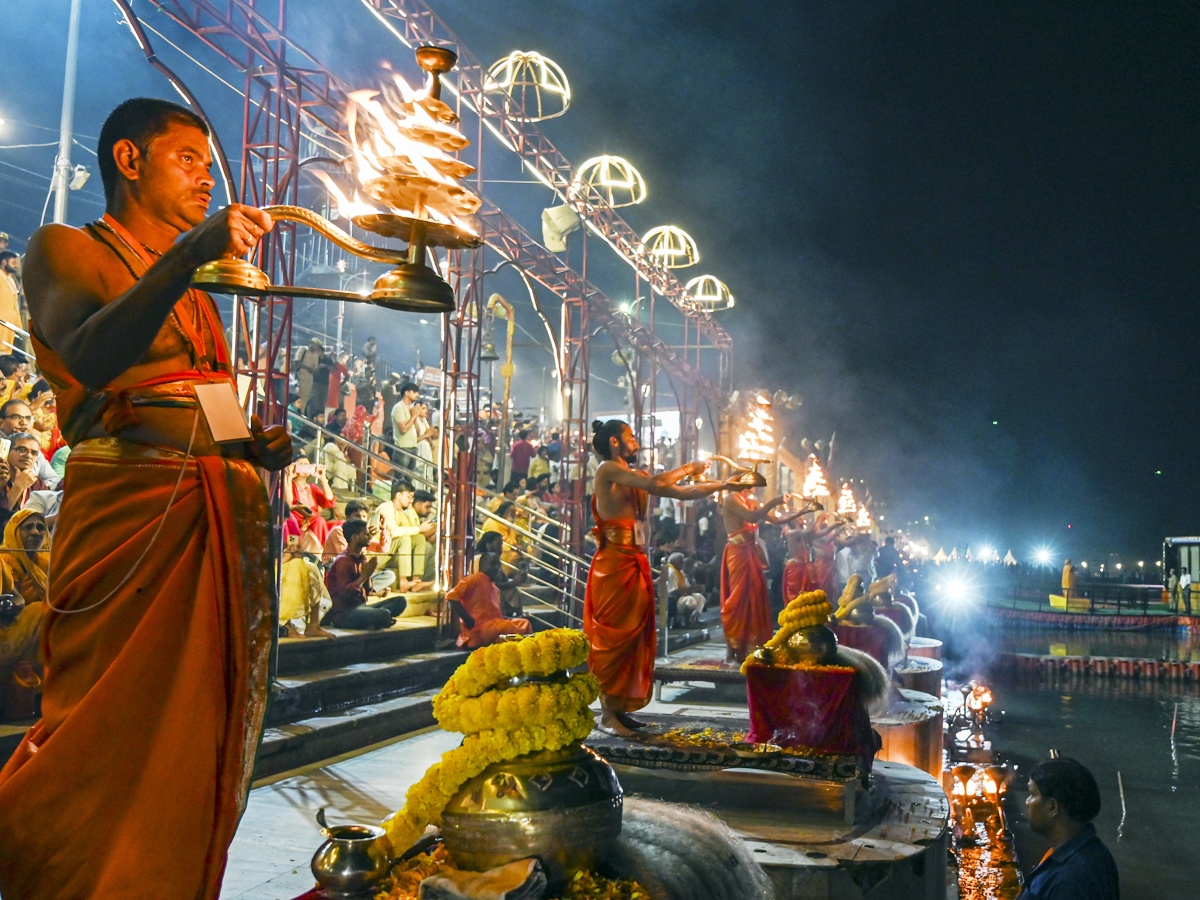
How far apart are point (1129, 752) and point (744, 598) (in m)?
7.73

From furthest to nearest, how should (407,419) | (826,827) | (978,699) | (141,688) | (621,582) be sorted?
(407,419) → (978,699) → (621,582) → (826,827) → (141,688)

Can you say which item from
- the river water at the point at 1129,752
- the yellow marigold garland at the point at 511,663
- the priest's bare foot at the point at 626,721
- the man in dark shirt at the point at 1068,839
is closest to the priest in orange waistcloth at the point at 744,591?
the river water at the point at 1129,752

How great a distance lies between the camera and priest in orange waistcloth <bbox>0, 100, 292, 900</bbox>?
1.74 m

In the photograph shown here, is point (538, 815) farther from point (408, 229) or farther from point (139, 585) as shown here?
point (408, 229)

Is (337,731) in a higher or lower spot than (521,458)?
lower

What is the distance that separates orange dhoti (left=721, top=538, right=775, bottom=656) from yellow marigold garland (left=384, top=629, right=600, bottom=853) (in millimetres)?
7970

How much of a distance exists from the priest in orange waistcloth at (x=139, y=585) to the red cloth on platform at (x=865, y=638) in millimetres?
8518

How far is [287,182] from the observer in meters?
8.38

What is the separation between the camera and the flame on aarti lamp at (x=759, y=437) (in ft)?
24.7

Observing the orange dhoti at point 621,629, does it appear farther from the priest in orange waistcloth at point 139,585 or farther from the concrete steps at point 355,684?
the priest in orange waistcloth at point 139,585

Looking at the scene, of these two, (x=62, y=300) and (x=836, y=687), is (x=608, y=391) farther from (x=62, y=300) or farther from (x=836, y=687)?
(x=62, y=300)

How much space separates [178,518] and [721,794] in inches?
163

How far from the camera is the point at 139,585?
1843 mm

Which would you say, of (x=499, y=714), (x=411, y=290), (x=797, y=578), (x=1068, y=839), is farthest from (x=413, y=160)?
(x=797, y=578)
